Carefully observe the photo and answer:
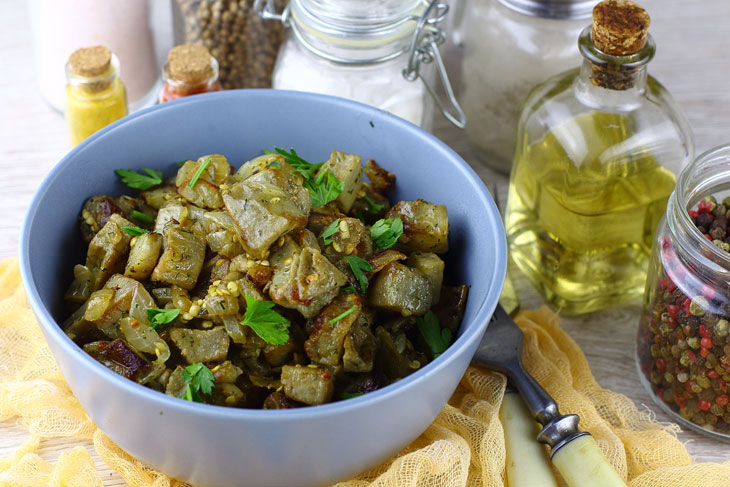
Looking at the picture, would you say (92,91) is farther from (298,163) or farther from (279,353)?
(279,353)

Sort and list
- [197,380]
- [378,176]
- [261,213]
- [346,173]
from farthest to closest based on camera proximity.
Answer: [378,176] < [346,173] < [261,213] < [197,380]

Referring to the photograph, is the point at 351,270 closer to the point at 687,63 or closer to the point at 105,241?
the point at 105,241

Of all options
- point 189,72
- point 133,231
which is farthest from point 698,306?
point 189,72

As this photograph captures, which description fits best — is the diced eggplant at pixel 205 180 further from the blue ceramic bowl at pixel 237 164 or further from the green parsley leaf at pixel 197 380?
the green parsley leaf at pixel 197 380

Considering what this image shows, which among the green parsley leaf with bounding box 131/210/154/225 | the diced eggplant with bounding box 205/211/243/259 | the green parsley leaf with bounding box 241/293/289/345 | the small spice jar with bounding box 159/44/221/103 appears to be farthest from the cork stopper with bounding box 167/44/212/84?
the green parsley leaf with bounding box 241/293/289/345

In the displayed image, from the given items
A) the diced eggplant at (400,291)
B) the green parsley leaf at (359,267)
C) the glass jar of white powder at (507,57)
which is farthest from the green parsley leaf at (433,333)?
the glass jar of white powder at (507,57)

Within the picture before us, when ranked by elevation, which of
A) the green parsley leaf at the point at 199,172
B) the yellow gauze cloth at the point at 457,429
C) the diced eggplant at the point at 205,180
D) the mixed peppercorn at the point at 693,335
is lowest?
the yellow gauze cloth at the point at 457,429

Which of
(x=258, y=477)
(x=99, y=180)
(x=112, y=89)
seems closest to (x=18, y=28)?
(x=112, y=89)
